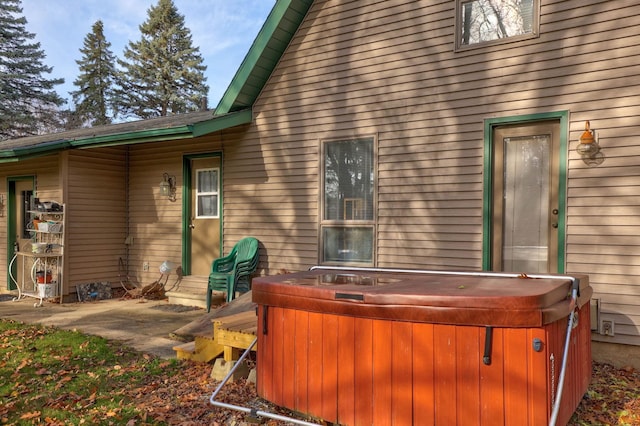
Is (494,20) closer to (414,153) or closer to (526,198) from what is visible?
(414,153)

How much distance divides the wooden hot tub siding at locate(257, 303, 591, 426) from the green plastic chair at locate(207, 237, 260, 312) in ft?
11.2

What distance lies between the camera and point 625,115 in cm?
434

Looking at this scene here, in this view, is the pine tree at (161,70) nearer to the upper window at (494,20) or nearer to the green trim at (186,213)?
the green trim at (186,213)

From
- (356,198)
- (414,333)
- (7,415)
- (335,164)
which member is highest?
(335,164)

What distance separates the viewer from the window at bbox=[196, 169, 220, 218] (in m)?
7.49

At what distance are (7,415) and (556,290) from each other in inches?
145

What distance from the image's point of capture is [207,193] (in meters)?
7.56

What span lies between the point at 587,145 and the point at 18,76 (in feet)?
86.1

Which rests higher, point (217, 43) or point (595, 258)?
point (217, 43)

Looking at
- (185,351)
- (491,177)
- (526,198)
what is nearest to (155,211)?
(185,351)

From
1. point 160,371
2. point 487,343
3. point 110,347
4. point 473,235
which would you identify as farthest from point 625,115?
point 110,347

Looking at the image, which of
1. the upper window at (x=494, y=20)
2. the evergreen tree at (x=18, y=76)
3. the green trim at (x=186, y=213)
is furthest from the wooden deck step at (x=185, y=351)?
the evergreen tree at (x=18, y=76)

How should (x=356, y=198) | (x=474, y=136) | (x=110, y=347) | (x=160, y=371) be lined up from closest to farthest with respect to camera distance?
(x=160, y=371) → (x=110, y=347) → (x=474, y=136) → (x=356, y=198)

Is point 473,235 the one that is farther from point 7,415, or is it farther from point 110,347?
point 7,415
